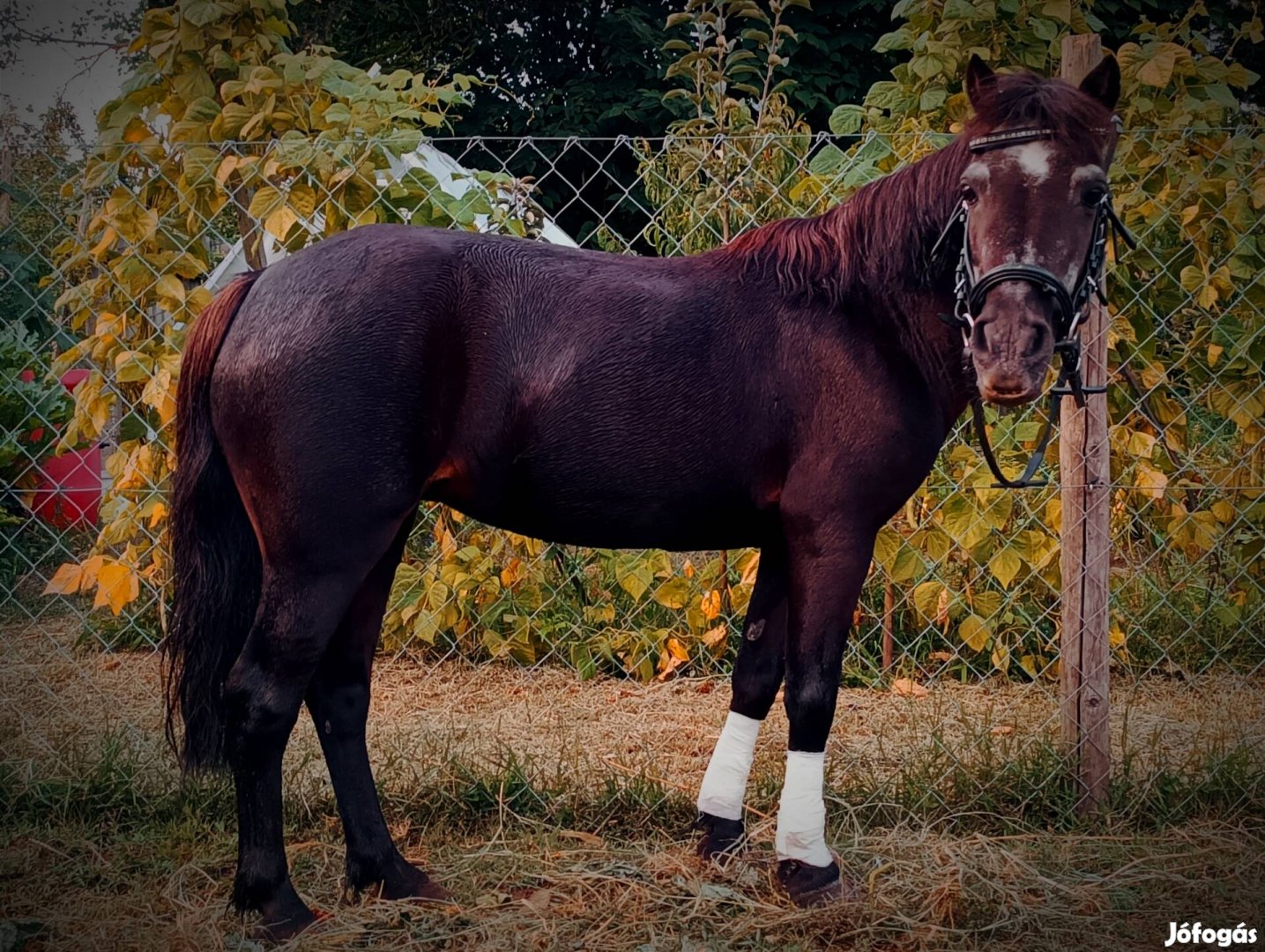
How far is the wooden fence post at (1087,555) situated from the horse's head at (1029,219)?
101 cm

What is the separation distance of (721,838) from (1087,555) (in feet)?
5.15

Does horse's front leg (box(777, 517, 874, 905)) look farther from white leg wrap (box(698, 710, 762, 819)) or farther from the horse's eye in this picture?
the horse's eye

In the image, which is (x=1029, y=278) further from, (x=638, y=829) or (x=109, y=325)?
(x=109, y=325)

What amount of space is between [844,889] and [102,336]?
3422 mm

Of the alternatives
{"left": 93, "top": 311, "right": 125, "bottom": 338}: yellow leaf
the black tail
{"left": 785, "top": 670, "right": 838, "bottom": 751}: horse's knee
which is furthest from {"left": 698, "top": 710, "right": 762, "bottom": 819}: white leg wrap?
{"left": 93, "top": 311, "right": 125, "bottom": 338}: yellow leaf

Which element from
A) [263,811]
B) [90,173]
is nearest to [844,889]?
[263,811]

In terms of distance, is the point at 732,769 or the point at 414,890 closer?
the point at 414,890

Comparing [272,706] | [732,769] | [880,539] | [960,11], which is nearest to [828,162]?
[960,11]

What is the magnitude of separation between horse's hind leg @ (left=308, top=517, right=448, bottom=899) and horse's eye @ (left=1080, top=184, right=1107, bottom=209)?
2.05 metres

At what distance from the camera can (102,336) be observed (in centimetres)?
428

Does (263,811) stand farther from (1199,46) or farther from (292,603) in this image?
(1199,46)

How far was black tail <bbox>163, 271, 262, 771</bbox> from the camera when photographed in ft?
9.41

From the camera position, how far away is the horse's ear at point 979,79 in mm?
2791

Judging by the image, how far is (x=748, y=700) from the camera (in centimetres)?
318
